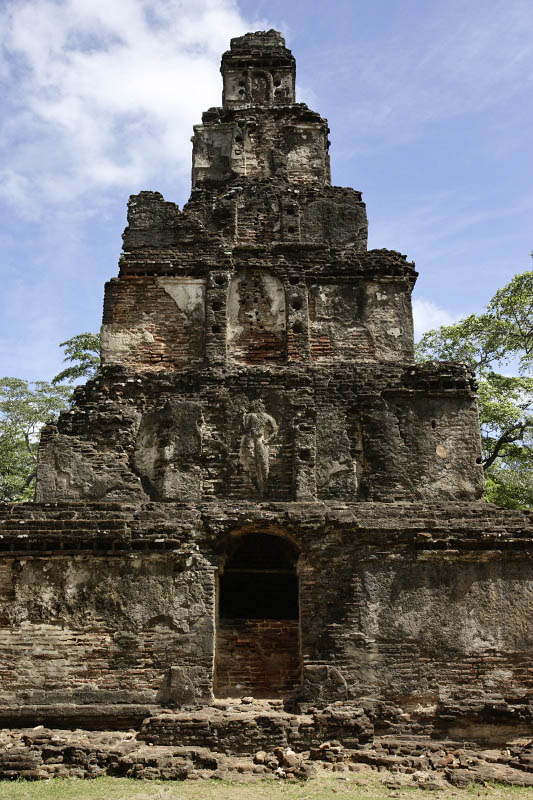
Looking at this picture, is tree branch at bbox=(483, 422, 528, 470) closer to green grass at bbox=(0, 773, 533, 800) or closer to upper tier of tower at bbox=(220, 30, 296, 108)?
upper tier of tower at bbox=(220, 30, 296, 108)

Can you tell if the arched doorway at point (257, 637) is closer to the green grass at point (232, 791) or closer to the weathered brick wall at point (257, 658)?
the weathered brick wall at point (257, 658)

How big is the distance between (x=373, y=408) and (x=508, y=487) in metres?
9.27

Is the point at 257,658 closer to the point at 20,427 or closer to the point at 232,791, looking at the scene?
the point at 232,791

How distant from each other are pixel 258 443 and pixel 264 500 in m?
1.01

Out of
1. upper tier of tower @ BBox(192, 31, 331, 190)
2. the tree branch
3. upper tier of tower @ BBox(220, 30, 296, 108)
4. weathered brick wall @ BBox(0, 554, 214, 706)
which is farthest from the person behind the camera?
the tree branch

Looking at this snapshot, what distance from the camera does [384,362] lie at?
13570mm

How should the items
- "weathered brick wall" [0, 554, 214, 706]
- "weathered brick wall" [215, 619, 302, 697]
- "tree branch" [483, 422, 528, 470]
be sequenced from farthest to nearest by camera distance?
"tree branch" [483, 422, 528, 470] < "weathered brick wall" [215, 619, 302, 697] < "weathered brick wall" [0, 554, 214, 706]

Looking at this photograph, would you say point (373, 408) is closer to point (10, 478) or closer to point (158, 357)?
point (158, 357)

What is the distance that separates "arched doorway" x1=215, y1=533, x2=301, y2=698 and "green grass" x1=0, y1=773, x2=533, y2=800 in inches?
94.0

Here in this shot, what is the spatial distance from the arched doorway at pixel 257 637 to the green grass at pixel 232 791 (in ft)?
7.83

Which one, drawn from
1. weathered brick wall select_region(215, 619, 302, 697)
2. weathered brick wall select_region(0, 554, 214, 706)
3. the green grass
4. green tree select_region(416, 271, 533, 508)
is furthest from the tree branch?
the green grass

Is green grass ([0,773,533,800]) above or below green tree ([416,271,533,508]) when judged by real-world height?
below

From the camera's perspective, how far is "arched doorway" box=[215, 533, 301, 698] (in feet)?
37.1

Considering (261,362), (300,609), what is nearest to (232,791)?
(300,609)
